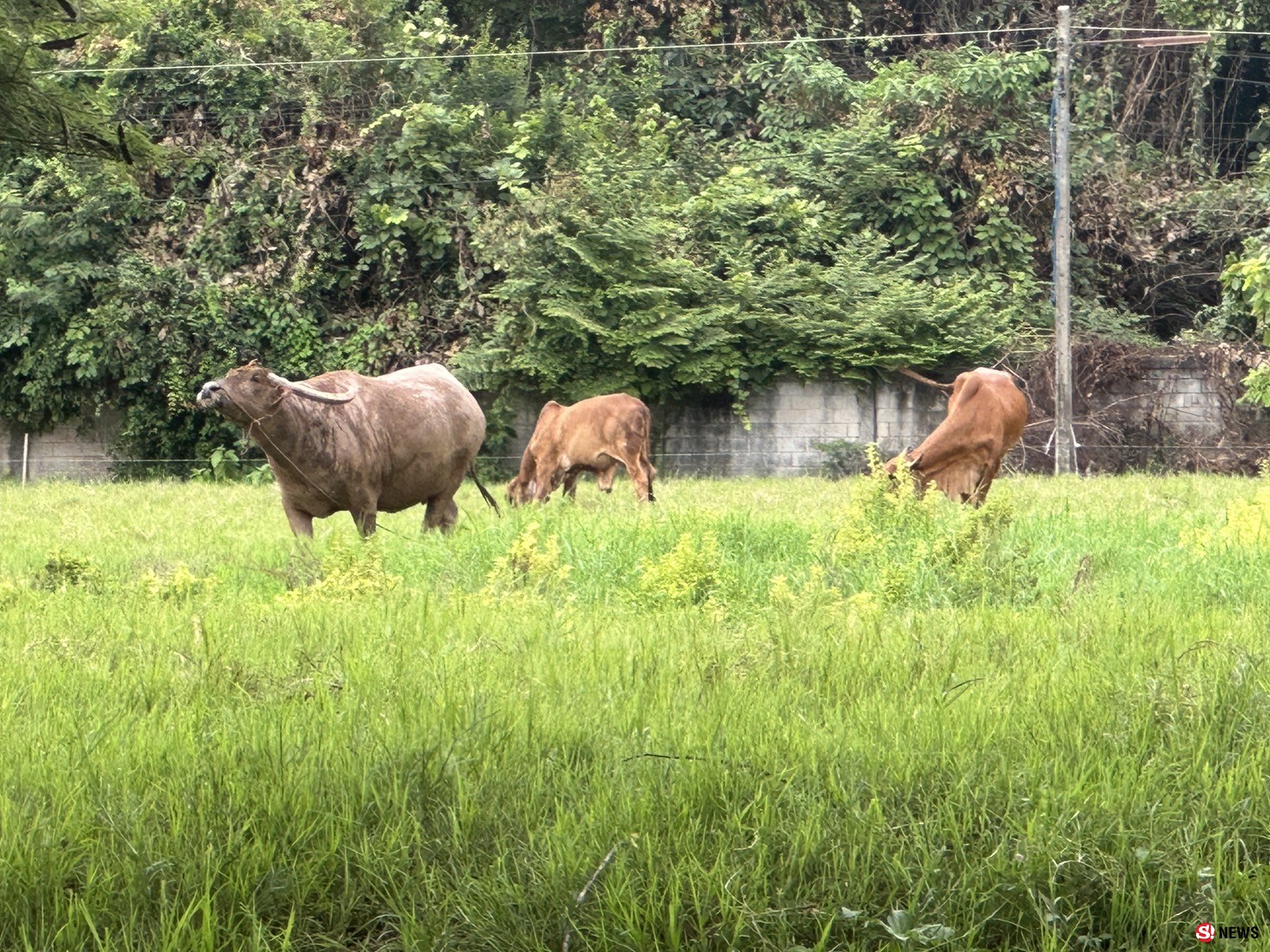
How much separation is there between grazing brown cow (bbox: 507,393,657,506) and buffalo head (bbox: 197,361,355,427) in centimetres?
613

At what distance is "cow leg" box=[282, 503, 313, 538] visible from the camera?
32.9 feet

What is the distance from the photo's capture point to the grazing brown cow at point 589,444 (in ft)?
51.9

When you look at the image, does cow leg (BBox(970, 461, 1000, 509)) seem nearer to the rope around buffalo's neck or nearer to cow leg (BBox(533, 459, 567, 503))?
cow leg (BBox(533, 459, 567, 503))

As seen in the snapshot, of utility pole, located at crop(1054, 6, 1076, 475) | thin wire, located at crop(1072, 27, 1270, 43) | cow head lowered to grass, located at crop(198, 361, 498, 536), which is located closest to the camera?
cow head lowered to grass, located at crop(198, 361, 498, 536)

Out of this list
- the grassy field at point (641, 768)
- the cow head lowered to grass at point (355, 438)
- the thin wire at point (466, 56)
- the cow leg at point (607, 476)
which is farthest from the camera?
the thin wire at point (466, 56)

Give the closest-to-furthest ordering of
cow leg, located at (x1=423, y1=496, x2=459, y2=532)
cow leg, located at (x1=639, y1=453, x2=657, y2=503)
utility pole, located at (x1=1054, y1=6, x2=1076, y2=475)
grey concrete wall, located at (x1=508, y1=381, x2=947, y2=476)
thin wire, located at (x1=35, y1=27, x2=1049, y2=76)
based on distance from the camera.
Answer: cow leg, located at (x1=423, y1=496, x2=459, y2=532), cow leg, located at (x1=639, y1=453, x2=657, y2=503), utility pole, located at (x1=1054, y1=6, x2=1076, y2=475), grey concrete wall, located at (x1=508, y1=381, x2=947, y2=476), thin wire, located at (x1=35, y1=27, x2=1049, y2=76)

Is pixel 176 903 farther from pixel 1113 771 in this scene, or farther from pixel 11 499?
pixel 11 499

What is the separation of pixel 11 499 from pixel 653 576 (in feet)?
39.7

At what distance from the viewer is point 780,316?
76.8 ft

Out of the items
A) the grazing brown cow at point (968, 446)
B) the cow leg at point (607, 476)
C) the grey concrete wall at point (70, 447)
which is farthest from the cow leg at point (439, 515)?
the grey concrete wall at point (70, 447)

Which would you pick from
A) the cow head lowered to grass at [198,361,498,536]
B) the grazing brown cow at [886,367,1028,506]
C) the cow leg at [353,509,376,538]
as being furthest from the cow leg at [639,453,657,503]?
the cow leg at [353,509,376,538]

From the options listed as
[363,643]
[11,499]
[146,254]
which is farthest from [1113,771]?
[146,254]

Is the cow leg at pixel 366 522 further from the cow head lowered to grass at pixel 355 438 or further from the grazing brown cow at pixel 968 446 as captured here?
the grazing brown cow at pixel 968 446

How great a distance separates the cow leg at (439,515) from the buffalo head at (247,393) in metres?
1.87
